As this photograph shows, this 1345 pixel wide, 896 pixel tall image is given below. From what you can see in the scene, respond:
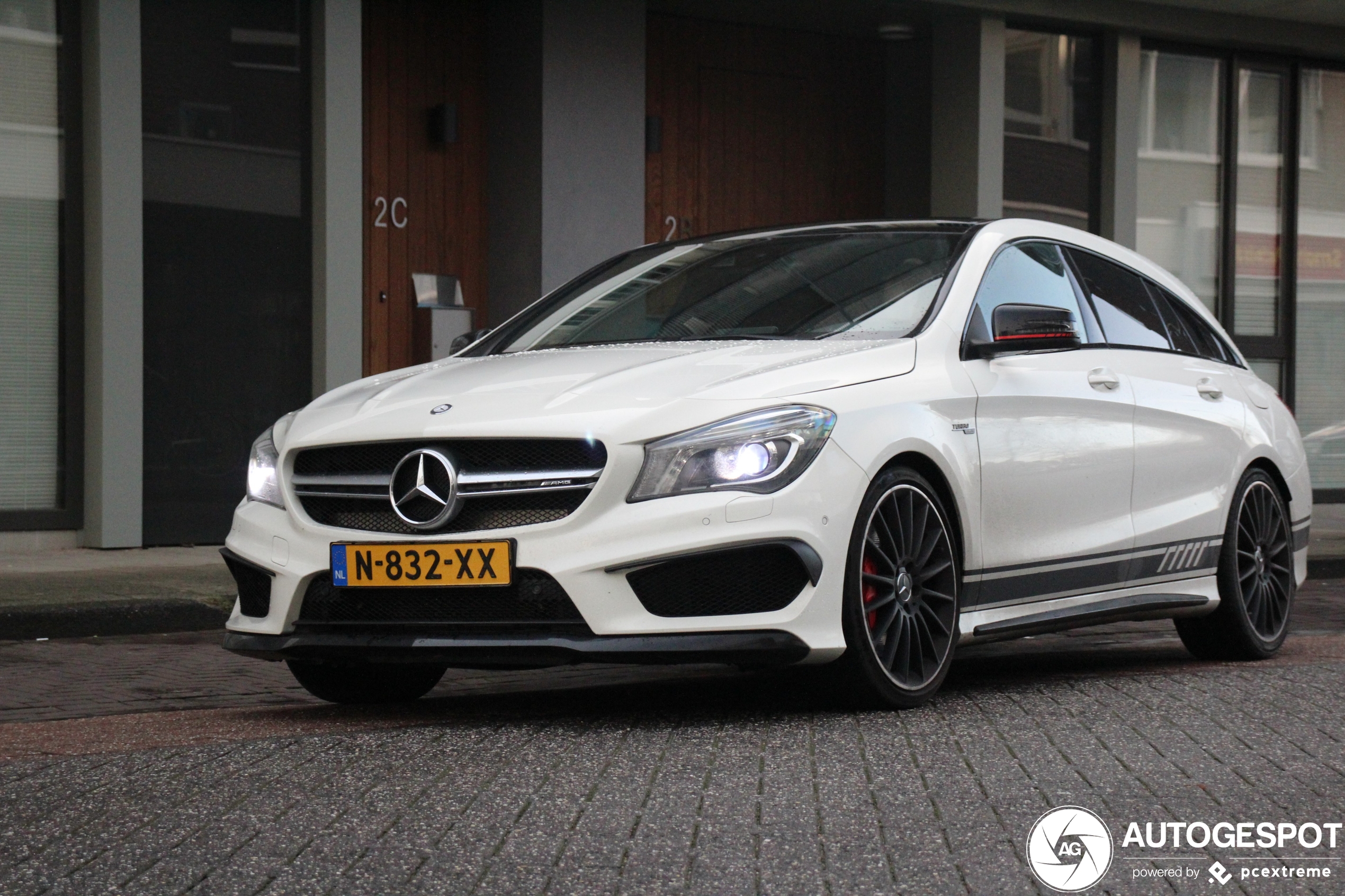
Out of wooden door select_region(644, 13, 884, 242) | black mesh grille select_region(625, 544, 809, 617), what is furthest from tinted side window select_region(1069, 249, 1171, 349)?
wooden door select_region(644, 13, 884, 242)

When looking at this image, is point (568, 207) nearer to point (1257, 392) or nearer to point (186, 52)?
point (186, 52)

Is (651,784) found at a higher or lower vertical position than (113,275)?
lower

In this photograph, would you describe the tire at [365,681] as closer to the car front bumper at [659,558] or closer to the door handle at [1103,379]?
the car front bumper at [659,558]

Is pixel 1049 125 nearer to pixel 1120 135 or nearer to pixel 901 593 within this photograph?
pixel 1120 135

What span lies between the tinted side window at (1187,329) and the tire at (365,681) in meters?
3.24

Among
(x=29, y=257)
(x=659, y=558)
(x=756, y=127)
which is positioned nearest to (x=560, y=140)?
(x=756, y=127)

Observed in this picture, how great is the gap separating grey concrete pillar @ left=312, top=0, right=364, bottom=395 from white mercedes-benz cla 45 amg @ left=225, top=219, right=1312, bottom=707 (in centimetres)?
575

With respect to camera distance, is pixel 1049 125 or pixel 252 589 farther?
pixel 1049 125

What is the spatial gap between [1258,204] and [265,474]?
13845 mm

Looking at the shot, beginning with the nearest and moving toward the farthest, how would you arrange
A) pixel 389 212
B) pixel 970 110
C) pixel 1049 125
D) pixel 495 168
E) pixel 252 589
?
pixel 252 589 → pixel 389 212 → pixel 495 168 → pixel 970 110 → pixel 1049 125

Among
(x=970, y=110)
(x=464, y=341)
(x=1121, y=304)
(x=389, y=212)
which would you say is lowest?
(x=464, y=341)

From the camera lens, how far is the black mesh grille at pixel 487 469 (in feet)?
16.3

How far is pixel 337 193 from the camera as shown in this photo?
12.5m

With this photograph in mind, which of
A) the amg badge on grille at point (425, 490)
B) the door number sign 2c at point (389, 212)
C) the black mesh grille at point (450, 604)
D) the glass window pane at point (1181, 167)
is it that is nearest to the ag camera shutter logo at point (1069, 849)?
the black mesh grille at point (450, 604)
